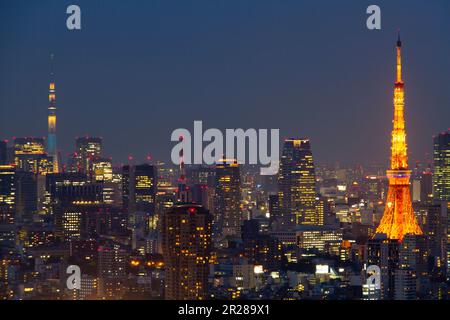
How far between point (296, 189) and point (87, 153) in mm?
3611

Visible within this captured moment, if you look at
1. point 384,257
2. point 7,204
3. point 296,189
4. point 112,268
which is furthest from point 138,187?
point 384,257

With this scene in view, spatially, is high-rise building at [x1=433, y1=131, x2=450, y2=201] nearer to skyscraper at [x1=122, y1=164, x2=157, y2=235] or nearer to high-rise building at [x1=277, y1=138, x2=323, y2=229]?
high-rise building at [x1=277, y1=138, x2=323, y2=229]

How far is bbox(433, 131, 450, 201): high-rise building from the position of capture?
622 inches

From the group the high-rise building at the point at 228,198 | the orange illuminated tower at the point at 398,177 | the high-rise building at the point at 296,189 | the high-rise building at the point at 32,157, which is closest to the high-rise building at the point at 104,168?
the high-rise building at the point at 32,157

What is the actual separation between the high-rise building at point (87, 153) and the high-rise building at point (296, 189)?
2.99 metres

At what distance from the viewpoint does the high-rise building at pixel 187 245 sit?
1161 cm

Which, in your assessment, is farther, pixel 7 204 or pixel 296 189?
pixel 296 189

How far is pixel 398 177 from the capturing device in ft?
55.6

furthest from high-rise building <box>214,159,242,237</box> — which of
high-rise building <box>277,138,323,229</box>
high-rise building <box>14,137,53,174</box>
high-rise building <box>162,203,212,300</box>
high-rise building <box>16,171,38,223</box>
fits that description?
high-rise building <box>16,171,38,223</box>

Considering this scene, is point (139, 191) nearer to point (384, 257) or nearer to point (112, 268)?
point (112, 268)

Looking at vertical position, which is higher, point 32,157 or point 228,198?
point 32,157
